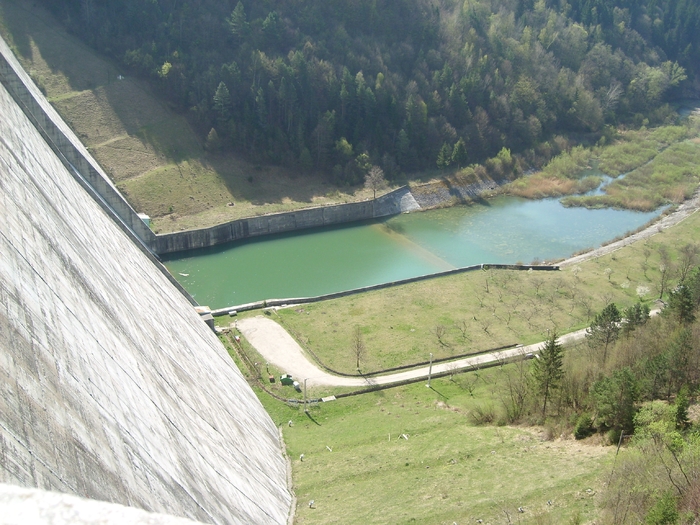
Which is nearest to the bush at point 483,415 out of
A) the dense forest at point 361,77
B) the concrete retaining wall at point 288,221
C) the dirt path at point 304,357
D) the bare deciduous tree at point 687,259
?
the dirt path at point 304,357

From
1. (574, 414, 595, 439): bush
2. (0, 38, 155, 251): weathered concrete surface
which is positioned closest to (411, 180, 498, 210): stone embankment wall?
(0, 38, 155, 251): weathered concrete surface

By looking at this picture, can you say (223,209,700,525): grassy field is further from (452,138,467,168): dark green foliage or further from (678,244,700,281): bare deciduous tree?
(452,138,467,168): dark green foliage

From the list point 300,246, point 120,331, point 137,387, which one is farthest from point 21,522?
point 300,246

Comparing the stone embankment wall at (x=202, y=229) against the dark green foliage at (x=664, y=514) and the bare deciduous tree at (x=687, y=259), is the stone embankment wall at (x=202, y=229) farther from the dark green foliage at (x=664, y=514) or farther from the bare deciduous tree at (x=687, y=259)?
the dark green foliage at (x=664, y=514)

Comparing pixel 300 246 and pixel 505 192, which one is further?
pixel 505 192

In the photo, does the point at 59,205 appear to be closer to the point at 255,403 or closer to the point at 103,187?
the point at 255,403
